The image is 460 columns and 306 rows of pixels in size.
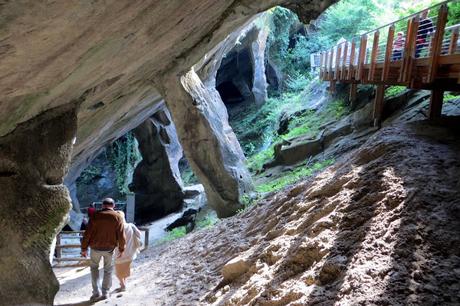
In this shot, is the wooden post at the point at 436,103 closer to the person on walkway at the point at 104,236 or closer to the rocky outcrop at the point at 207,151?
the rocky outcrop at the point at 207,151

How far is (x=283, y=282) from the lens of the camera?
3.63 metres

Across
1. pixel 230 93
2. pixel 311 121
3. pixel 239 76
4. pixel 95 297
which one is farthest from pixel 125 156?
pixel 95 297

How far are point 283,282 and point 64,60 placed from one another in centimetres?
320

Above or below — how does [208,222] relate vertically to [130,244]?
below

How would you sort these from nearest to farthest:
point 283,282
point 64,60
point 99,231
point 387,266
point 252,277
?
1. point 387,266
2. point 283,282
3. point 64,60
4. point 252,277
5. point 99,231

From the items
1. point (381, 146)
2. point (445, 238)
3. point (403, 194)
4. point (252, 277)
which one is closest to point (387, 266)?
point (445, 238)

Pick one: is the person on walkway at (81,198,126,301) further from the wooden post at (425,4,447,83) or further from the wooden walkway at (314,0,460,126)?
the wooden post at (425,4,447,83)

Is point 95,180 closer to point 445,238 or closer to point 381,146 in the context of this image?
point 381,146

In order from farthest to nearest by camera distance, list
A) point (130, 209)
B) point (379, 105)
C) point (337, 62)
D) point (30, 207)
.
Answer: point (130, 209) → point (337, 62) → point (379, 105) → point (30, 207)

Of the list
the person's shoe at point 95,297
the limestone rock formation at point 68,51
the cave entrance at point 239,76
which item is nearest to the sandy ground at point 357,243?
the person's shoe at point 95,297

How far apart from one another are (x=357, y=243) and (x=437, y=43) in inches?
188

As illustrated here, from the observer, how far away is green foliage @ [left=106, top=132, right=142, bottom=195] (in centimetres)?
2220

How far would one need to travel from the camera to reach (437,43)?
6.46m

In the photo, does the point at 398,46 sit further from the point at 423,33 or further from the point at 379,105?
the point at 379,105
